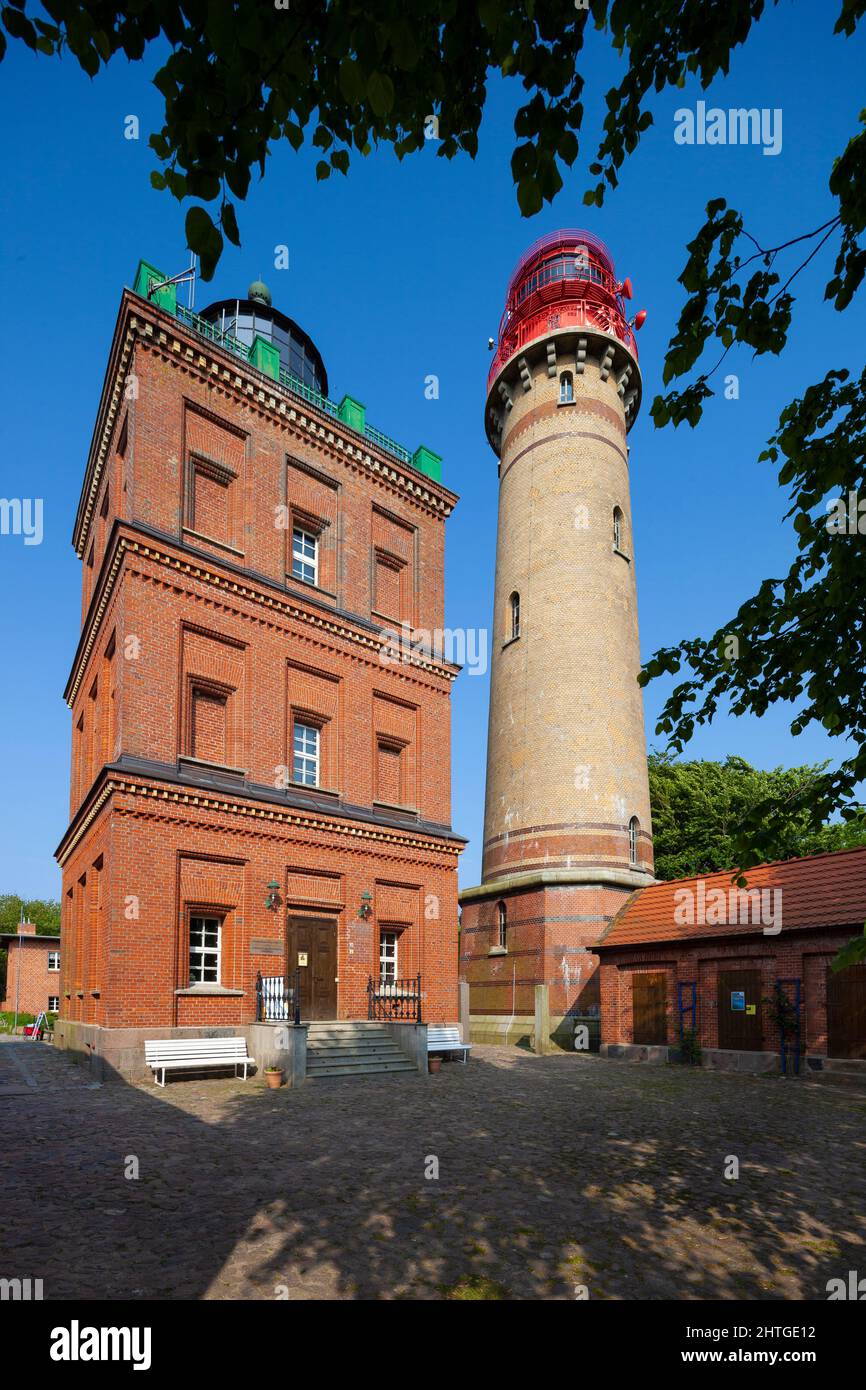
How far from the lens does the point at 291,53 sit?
3.57m

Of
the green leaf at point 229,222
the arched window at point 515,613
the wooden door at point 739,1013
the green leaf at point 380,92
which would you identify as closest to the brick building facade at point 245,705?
the arched window at point 515,613

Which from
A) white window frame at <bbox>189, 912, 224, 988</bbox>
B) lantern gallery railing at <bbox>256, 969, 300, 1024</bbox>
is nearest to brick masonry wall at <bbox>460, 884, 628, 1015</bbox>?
lantern gallery railing at <bbox>256, 969, 300, 1024</bbox>

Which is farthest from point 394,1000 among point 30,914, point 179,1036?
point 30,914

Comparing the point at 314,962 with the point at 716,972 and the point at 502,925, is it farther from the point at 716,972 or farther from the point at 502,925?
the point at 502,925

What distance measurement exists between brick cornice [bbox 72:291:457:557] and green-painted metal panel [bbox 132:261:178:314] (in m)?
0.85

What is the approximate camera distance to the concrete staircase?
1742cm

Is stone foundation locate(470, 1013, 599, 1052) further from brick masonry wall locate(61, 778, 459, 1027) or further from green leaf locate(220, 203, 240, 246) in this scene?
green leaf locate(220, 203, 240, 246)

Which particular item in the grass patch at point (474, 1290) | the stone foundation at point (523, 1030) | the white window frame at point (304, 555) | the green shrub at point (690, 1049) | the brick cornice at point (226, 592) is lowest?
the stone foundation at point (523, 1030)

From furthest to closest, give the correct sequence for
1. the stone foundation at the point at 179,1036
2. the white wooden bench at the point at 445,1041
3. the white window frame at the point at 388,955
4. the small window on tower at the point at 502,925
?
1. the small window on tower at the point at 502,925
2. the white window frame at the point at 388,955
3. the white wooden bench at the point at 445,1041
4. the stone foundation at the point at 179,1036

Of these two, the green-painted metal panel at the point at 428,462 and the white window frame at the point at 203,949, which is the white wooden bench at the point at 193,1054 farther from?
the green-painted metal panel at the point at 428,462

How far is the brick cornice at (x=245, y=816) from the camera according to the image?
1759 centimetres

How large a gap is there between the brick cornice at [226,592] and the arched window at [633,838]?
783 cm
